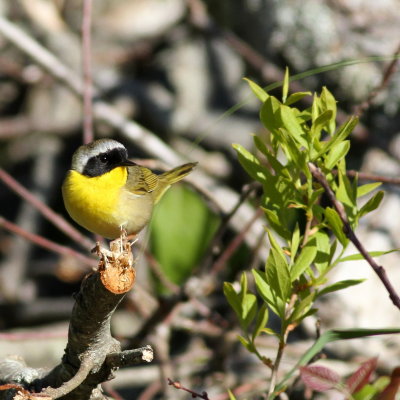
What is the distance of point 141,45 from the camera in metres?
6.02

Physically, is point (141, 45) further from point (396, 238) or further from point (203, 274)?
point (203, 274)

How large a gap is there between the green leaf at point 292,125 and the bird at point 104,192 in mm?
1179

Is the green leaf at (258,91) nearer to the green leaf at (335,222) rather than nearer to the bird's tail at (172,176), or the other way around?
the green leaf at (335,222)

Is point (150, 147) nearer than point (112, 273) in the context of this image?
No

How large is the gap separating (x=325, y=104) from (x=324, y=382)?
605mm

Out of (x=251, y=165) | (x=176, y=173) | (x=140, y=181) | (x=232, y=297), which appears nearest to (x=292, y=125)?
(x=251, y=165)

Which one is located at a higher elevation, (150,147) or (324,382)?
(150,147)

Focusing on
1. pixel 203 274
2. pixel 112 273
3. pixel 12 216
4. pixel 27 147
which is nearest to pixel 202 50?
pixel 27 147

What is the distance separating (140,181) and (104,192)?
0.39 m

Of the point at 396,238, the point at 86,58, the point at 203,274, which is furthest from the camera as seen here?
the point at 396,238

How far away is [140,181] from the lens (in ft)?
10.4

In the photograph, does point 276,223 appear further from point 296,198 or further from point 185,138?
point 185,138

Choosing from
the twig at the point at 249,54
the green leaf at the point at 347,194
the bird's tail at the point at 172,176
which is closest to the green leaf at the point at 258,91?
the green leaf at the point at 347,194

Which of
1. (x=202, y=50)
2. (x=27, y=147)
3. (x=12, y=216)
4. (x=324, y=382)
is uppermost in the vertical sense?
(x=202, y=50)
